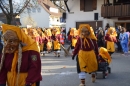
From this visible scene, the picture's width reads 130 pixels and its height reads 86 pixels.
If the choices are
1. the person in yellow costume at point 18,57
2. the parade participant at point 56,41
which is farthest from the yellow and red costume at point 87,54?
the parade participant at point 56,41

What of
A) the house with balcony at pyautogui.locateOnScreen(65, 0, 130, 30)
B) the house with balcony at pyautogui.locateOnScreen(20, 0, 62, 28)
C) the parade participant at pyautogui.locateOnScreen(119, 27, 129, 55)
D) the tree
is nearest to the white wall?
the house with balcony at pyautogui.locateOnScreen(20, 0, 62, 28)

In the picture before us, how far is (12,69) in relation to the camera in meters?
3.95

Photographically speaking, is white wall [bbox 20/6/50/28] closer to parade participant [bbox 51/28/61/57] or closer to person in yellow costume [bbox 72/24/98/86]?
parade participant [bbox 51/28/61/57]

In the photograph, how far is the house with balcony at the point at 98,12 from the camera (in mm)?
23453

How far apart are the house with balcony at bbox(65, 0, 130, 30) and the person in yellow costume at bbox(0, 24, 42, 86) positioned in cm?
1981

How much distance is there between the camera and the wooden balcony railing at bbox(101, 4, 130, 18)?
23.0 metres

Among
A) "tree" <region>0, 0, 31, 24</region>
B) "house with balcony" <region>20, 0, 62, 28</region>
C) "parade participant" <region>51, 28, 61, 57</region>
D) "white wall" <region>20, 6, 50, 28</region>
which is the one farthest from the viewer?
"white wall" <region>20, 6, 50, 28</region>

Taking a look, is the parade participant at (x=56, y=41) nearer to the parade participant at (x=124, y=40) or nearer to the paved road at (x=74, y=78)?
the parade participant at (x=124, y=40)

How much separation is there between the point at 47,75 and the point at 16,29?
20.5 ft

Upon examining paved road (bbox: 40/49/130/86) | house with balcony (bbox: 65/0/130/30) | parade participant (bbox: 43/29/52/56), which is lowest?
paved road (bbox: 40/49/130/86)

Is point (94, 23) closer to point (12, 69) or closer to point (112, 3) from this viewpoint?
point (112, 3)

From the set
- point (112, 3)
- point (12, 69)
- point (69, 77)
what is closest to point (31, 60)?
point (12, 69)

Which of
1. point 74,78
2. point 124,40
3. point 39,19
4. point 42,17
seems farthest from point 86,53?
point 39,19

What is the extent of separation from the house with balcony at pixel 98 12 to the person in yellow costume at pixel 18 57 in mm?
19813
